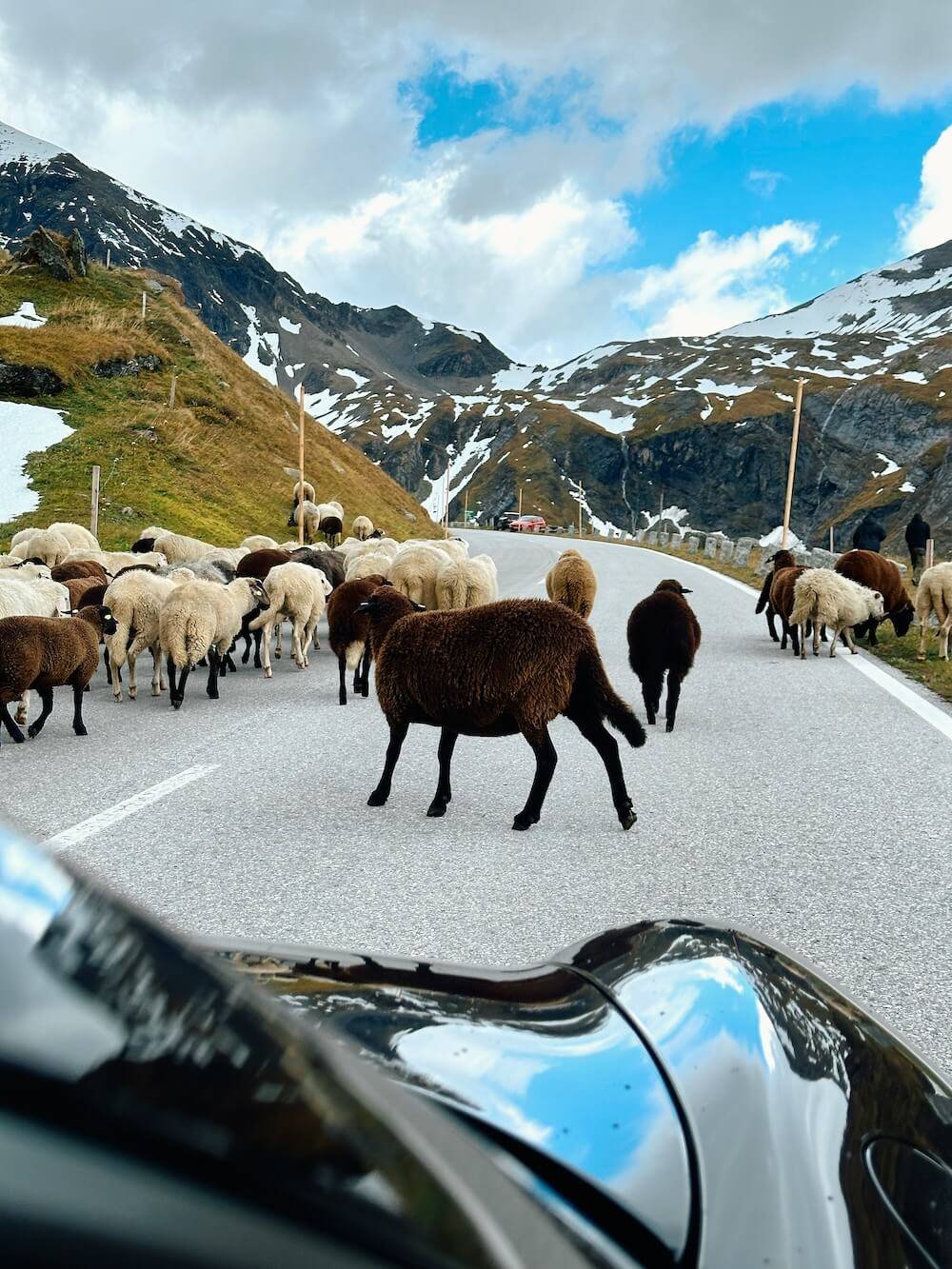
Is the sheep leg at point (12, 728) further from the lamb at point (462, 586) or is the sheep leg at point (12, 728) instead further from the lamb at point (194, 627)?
the lamb at point (462, 586)

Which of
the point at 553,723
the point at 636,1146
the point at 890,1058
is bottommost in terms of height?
the point at 553,723

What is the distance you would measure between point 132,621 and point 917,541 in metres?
21.7

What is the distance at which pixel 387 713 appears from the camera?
5.70 metres

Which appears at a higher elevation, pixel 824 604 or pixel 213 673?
pixel 824 604

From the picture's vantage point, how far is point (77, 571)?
471 inches

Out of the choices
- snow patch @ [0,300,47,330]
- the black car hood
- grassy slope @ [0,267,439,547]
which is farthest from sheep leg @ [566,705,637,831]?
snow patch @ [0,300,47,330]

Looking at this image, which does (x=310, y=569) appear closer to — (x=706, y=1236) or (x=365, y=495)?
(x=706, y=1236)

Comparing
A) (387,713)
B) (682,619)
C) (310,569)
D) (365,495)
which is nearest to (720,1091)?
(387,713)

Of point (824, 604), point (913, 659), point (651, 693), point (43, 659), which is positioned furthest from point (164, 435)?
point (651, 693)

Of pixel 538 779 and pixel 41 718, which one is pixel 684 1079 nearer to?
pixel 538 779

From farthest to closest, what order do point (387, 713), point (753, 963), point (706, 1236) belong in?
point (387, 713), point (753, 963), point (706, 1236)

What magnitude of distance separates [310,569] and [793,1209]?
11104 millimetres

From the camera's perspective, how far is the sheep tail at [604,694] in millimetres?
5352

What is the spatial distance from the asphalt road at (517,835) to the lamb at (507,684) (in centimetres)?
33
